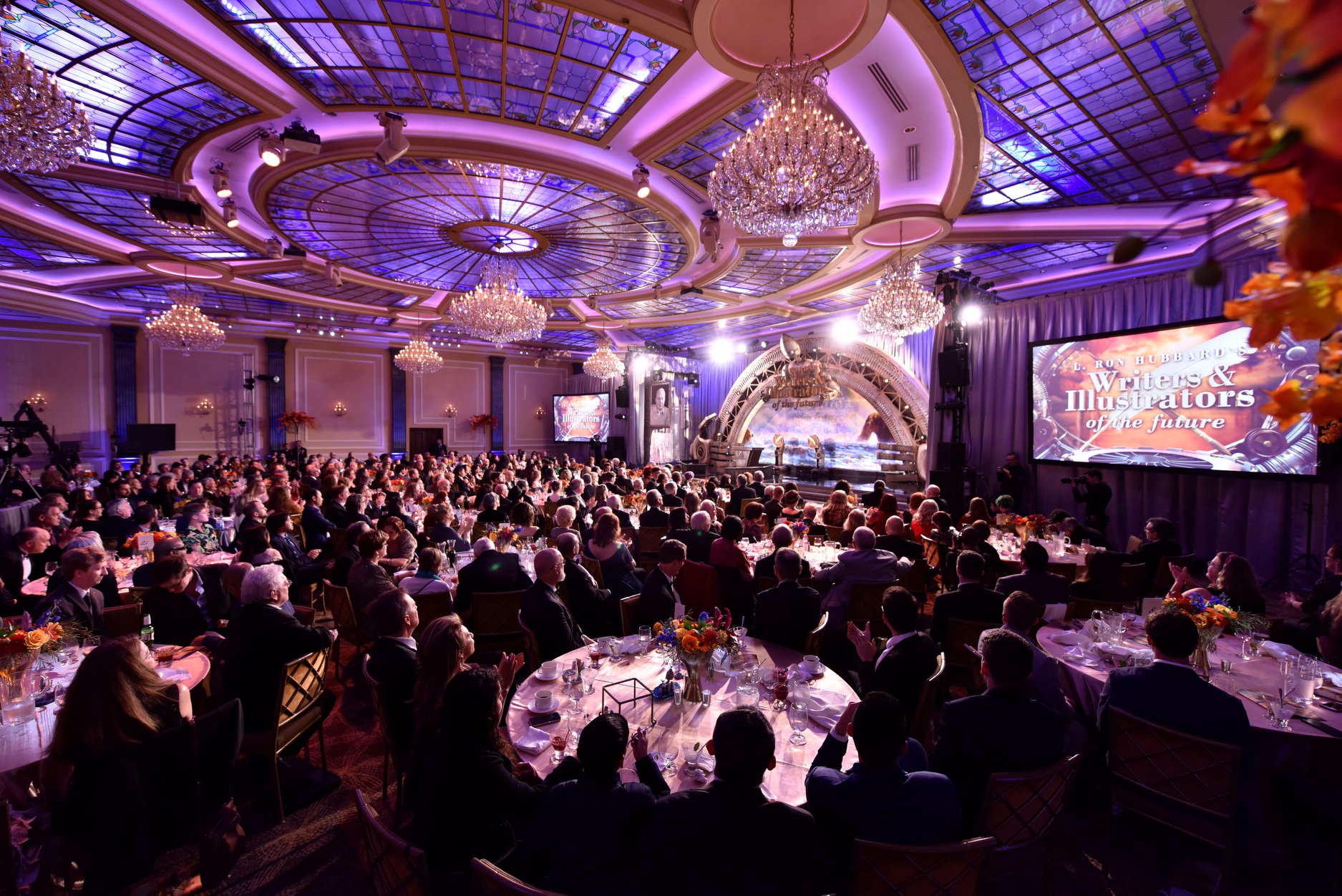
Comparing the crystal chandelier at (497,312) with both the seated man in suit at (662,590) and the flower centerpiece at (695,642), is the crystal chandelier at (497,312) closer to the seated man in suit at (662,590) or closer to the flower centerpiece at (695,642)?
the seated man in suit at (662,590)

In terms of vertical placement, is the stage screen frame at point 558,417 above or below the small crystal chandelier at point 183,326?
below

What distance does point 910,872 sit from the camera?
6.39 ft

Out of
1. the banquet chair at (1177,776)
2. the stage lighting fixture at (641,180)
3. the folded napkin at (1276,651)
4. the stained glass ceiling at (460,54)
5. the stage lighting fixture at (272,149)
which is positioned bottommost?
the banquet chair at (1177,776)

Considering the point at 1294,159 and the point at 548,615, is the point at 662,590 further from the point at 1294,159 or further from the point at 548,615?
the point at 1294,159

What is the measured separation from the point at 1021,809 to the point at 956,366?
9.04 m

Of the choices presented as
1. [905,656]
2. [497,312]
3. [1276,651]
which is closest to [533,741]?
[905,656]

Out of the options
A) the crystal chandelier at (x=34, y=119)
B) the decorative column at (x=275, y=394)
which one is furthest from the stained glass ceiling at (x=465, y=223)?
the decorative column at (x=275, y=394)

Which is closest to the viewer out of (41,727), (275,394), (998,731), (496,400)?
(998,731)

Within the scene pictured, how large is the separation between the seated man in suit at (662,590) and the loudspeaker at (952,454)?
7.49 m

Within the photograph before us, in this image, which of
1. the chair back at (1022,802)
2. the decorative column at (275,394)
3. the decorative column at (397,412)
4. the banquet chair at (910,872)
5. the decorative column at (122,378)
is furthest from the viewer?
the decorative column at (397,412)

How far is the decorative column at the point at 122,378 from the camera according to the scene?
47.8 feet

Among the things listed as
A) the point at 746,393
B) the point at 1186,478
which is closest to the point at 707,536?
the point at 1186,478

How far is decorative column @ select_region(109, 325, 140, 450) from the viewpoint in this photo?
14.6 m

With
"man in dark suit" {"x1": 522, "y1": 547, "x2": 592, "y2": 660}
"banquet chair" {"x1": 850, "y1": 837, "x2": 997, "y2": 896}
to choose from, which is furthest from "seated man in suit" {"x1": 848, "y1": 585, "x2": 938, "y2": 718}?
"man in dark suit" {"x1": 522, "y1": 547, "x2": 592, "y2": 660}
